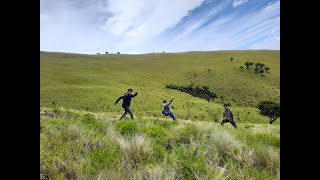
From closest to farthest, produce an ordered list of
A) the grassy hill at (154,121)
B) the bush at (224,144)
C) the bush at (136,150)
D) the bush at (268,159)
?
the grassy hill at (154,121) < the bush at (268,159) < the bush at (136,150) < the bush at (224,144)

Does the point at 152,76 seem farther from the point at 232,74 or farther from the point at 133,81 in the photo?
the point at 232,74

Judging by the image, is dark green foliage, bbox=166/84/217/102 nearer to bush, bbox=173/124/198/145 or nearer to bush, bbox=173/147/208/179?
bush, bbox=173/124/198/145

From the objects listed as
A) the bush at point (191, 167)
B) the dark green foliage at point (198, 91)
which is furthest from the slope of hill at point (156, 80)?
the bush at point (191, 167)

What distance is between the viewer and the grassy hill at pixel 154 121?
15.0 feet

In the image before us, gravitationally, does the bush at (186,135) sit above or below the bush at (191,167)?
below

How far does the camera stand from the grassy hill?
458 cm

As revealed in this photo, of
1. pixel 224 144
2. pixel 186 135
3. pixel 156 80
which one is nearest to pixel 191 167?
pixel 224 144

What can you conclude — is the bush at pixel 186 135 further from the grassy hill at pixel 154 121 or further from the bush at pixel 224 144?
the bush at pixel 224 144

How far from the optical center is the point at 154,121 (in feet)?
48.0

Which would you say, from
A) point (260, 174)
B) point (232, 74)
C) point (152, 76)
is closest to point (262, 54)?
point (232, 74)

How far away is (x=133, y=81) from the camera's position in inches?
4090

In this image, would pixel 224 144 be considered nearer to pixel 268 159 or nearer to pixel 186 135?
pixel 268 159
